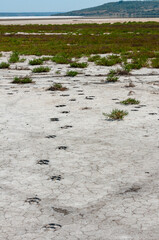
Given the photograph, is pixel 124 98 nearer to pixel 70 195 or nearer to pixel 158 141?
pixel 158 141

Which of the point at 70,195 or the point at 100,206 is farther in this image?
the point at 70,195

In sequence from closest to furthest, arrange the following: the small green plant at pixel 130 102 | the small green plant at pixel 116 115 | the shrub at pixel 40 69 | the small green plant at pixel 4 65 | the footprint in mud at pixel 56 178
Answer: the footprint in mud at pixel 56 178 < the small green plant at pixel 116 115 < the small green plant at pixel 130 102 < the shrub at pixel 40 69 < the small green plant at pixel 4 65

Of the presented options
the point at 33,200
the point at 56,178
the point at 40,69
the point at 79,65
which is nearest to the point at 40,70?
the point at 40,69

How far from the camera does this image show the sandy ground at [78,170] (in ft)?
13.0

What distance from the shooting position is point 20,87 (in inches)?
484

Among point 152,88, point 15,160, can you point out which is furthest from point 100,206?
point 152,88

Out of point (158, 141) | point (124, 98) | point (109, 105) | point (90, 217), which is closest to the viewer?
point (90, 217)

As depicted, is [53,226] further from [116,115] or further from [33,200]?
[116,115]

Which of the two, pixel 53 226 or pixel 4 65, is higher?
pixel 4 65

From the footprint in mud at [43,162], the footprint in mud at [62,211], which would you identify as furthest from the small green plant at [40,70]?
the footprint in mud at [62,211]

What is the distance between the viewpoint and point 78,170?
5.44 metres

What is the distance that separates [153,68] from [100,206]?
12941mm

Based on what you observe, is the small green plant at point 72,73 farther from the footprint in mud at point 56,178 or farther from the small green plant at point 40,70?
the footprint in mud at point 56,178

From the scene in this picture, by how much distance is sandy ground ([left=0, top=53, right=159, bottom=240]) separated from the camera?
395 cm
